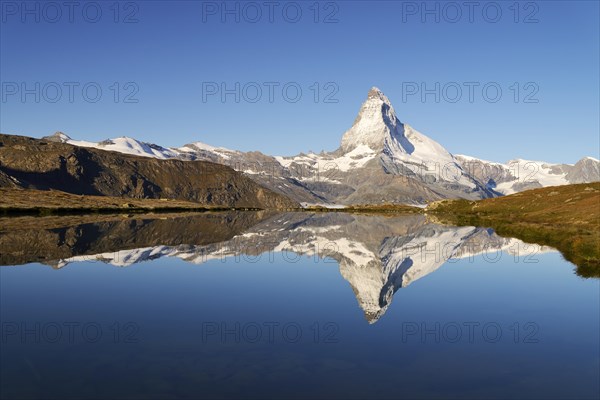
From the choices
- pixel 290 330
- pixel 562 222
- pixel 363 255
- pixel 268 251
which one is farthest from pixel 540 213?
pixel 290 330

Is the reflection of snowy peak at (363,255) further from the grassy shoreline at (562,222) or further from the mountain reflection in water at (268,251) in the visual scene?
the grassy shoreline at (562,222)

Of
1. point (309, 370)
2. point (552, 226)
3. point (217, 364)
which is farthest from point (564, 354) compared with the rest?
point (552, 226)

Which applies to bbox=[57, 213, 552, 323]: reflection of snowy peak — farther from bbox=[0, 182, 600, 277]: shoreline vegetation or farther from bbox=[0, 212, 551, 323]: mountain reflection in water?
bbox=[0, 182, 600, 277]: shoreline vegetation

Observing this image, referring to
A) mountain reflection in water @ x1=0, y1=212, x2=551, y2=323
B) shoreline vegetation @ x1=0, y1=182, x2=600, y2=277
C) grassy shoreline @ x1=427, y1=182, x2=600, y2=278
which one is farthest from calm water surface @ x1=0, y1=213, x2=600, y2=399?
shoreline vegetation @ x1=0, y1=182, x2=600, y2=277

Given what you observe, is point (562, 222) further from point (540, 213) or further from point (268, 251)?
point (268, 251)

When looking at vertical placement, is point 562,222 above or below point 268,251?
above

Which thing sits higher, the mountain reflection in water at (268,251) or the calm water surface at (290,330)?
the mountain reflection in water at (268,251)

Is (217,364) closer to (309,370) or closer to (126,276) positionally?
(309,370)

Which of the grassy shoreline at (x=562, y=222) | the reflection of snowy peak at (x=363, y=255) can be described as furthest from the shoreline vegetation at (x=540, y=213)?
the reflection of snowy peak at (x=363, y=255)
